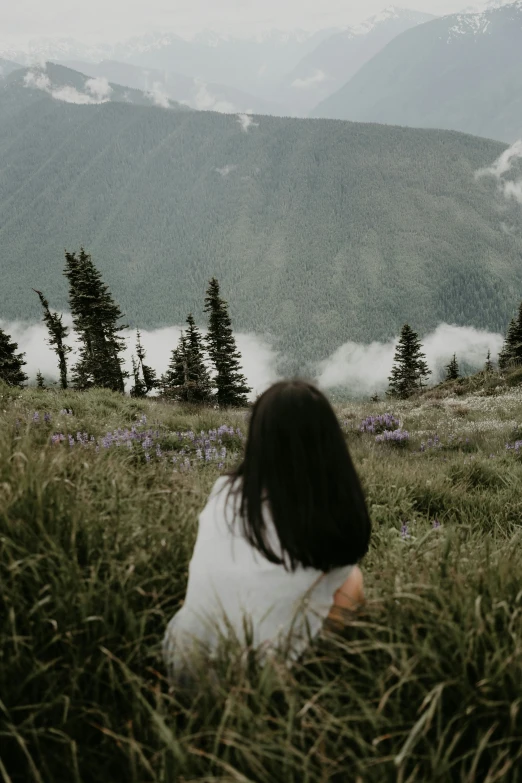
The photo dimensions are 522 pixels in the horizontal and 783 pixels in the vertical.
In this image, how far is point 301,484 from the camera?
1.88m

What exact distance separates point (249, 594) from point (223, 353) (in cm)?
4194

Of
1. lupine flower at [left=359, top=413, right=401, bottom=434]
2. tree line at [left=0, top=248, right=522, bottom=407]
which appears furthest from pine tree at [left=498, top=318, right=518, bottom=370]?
lupine flower at [left=359, top=413, right=401, bottom=434]

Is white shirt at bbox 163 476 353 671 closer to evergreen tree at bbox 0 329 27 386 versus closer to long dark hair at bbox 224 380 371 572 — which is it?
long dark hair at bbox 224 380 371 572

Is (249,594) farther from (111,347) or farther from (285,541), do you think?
(111,347)

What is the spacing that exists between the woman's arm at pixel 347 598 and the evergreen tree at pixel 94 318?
37.8 m

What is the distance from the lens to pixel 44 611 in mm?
1800

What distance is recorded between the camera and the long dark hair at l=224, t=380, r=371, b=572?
6.14ft

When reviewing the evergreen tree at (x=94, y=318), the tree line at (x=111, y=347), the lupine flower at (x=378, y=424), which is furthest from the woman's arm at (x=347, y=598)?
the evergreen tree at (x=94, y=318)

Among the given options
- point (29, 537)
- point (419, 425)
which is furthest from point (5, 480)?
point (419, 425)

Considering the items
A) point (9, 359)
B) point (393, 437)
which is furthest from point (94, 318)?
point (393, 437)

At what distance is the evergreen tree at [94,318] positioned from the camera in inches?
1515

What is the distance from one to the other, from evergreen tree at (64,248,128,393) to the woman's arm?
37828 mm

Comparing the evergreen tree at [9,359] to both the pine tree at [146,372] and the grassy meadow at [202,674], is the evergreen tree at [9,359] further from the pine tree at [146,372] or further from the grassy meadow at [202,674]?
the grassy meadow at [202,674]

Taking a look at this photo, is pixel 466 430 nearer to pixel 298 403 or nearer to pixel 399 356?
pixel 298 403
